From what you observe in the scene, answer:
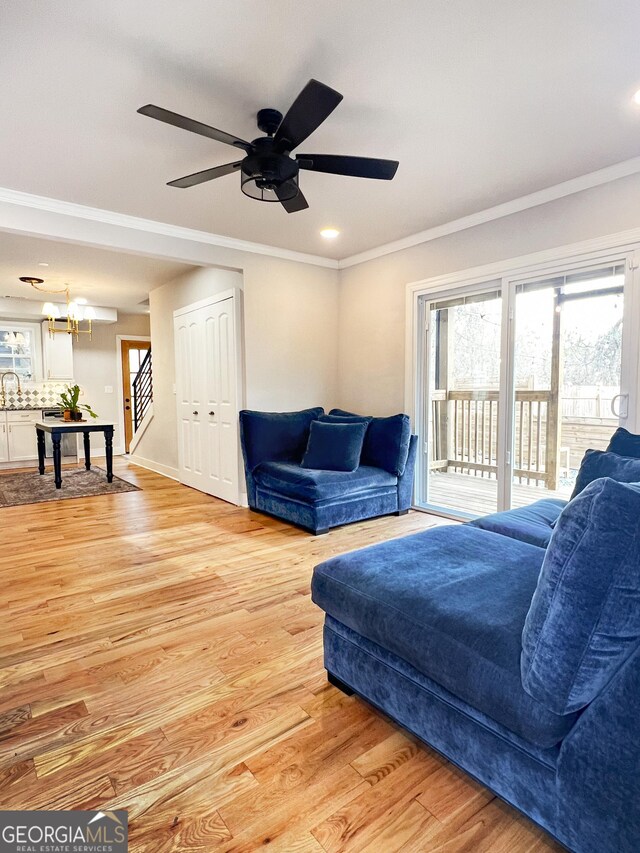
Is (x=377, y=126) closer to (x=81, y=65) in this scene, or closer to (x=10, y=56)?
(x=81, y=65)

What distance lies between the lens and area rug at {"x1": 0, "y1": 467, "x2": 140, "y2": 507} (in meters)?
5.12

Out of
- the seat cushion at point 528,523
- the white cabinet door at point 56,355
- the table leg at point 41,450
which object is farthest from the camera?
the white cabinet door at point 56,355

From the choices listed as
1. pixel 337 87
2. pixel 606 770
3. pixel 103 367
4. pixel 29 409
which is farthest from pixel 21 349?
pixel 606 770

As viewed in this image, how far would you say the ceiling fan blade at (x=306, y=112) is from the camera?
1.84 meters

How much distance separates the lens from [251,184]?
2.56m

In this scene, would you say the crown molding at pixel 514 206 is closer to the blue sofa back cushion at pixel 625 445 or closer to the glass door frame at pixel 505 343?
the glass door frame at pixel 505 343

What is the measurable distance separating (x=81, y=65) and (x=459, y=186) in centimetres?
244

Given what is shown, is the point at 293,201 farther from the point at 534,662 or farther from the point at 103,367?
the point at 103,367

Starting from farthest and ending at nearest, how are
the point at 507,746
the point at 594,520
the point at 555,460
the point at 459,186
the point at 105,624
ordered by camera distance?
the point at 555,460
the point at 459,186
the point at 105,624
the point at 507,746
the point at 594,520

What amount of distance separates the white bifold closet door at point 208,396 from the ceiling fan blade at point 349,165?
2.39 metres

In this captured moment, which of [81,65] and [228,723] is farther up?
[81,65]

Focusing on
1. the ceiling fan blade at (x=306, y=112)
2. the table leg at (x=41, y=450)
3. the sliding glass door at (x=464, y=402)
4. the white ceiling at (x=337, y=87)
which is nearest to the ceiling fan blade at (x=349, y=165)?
the ceiling fan blade at (x=306, y=112)

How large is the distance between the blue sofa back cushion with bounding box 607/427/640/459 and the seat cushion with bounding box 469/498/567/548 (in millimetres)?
472

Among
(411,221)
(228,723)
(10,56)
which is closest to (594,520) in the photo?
(228,723)
